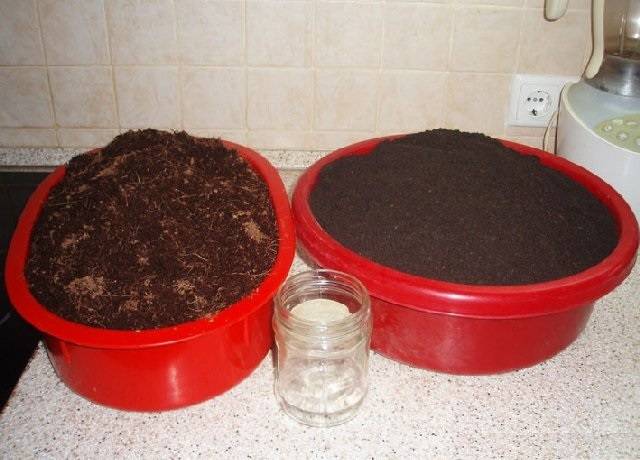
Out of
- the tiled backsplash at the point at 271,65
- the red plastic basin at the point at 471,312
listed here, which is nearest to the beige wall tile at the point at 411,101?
the tiled backsplash at the point at 271,65

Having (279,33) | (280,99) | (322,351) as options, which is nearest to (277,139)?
(280,99)

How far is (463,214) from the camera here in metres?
0.79

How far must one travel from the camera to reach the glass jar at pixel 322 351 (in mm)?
651

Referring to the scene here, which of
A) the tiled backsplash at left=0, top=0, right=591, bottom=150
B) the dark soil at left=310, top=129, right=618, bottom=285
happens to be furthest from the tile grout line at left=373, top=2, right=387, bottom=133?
the dark soil at left=310, top=129, right=618, bottom=285

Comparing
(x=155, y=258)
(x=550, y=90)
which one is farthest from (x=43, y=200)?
(x=550, y=90)

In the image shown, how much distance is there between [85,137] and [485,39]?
863 mm

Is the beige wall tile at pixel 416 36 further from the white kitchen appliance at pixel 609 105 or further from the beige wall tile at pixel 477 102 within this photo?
the white kitchen appliance at pixel 609 105

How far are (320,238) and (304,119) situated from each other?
1.74ft

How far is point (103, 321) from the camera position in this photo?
631 millimetres

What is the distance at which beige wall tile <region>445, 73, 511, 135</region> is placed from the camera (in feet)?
3.89

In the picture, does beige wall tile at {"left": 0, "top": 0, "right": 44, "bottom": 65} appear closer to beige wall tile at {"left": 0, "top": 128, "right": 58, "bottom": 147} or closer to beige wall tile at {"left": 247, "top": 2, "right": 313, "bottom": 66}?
beige wall tile at {"left": 0, "top": 128, "right": 58, "bottom": 147}

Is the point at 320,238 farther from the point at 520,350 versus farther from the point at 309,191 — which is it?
the point at 520,350

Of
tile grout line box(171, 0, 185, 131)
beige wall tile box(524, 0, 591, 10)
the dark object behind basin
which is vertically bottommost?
the dark object behind basin

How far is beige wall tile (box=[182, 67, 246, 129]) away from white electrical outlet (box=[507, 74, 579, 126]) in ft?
1.90
